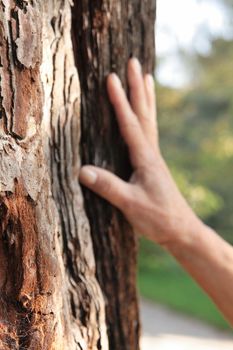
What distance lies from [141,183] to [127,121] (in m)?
0.19

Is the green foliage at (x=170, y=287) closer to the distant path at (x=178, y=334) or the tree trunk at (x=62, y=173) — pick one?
the distant path at (x=178, y=334)

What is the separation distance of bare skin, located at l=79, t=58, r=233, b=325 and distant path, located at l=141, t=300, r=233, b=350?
5.91m


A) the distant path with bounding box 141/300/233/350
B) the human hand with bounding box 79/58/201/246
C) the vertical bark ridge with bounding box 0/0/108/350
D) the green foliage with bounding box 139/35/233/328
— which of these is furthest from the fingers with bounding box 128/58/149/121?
the green foliage with bounding box 139/35/233/328

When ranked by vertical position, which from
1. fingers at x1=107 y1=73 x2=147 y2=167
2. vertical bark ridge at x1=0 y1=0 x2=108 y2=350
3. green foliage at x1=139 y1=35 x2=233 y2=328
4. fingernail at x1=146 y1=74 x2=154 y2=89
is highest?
green foliage at x1=139 y1=35 x2=233 y2=328

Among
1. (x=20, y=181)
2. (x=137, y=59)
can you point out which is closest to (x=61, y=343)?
(x=20, y=181)

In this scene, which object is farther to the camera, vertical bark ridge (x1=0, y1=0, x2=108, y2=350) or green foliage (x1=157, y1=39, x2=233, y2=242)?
green foliage (x1=157, y1=39, x2=233, y2=242)

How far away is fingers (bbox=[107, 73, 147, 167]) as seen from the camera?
1.87 metres

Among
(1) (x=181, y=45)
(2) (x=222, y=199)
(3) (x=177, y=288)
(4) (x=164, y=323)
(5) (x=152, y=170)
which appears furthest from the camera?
(1) (x=181, y=45)

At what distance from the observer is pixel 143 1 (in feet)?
6.37

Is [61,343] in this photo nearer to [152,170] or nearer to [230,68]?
[152,170]

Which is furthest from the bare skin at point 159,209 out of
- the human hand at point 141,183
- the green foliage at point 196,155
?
the green foliage at point 196,155

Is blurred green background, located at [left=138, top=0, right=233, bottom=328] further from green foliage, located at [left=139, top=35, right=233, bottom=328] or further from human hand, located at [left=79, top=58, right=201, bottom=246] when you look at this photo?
human hand, located at [left=79, top=58, right=201, bottom=246]

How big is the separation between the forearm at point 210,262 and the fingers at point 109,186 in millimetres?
199

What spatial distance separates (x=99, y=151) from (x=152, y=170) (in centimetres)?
16
